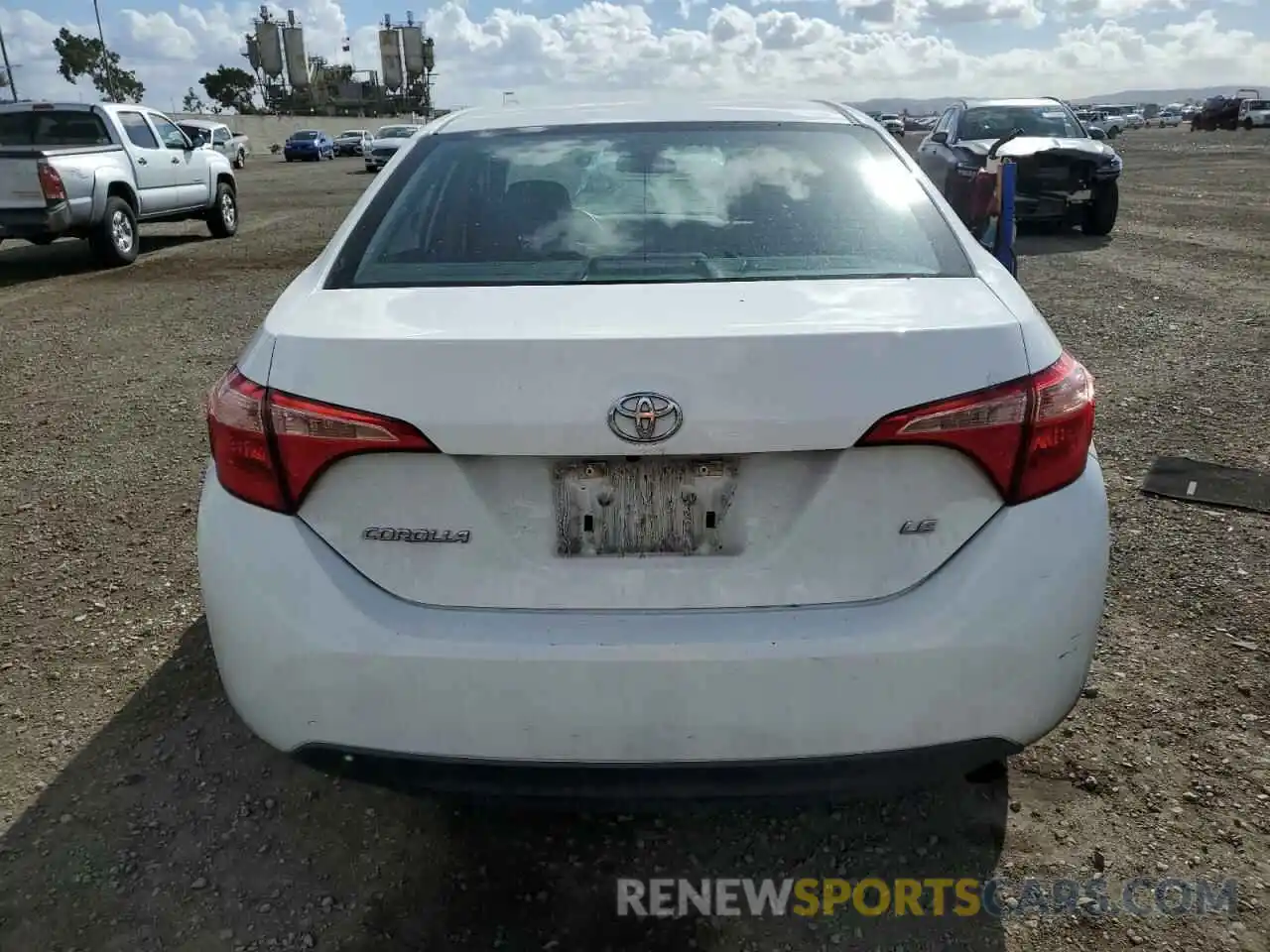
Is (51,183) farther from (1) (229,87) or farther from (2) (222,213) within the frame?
(1) (229,87)

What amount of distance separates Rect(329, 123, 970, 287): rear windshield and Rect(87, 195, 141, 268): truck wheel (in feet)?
34.9

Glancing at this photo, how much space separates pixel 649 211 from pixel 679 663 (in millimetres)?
1258

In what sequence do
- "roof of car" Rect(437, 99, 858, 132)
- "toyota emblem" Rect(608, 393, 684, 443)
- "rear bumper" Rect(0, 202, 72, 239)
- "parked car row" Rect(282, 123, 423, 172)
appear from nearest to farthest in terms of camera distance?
"toyota emblem" Rect(608, 393, 684, 443) < "roof of car" Rect(437, 99, 858, 132) < "rear bumper" Rect(0, 202, 72, 239) < "parked car row" Rect(282, 123, 423, 172)

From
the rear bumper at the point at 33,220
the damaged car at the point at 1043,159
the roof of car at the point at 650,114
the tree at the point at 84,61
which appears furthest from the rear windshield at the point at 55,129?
the tree at the point at 84,61

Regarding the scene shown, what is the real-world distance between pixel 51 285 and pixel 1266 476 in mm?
11179

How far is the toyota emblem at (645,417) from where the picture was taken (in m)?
1.76

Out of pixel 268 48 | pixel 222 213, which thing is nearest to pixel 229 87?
pixel 268 48

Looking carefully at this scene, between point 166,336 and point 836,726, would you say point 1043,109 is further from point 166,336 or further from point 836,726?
point 836,726

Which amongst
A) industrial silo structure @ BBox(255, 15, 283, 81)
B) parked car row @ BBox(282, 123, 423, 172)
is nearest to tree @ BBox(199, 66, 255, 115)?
industrial silo structure @ BBox(255, 15, 283, 81)

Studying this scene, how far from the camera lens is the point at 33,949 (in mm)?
2178

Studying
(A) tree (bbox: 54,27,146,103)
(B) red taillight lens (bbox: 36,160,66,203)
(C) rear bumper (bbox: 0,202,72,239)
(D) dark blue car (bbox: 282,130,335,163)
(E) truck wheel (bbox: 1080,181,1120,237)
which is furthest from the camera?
(A) tree (bbox: 54,27,146,103)

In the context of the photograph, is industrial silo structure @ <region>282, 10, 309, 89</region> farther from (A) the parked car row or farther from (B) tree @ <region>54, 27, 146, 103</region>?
(A) the parked car row

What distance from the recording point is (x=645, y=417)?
176 cm

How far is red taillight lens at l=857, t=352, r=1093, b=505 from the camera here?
71.1 inches
